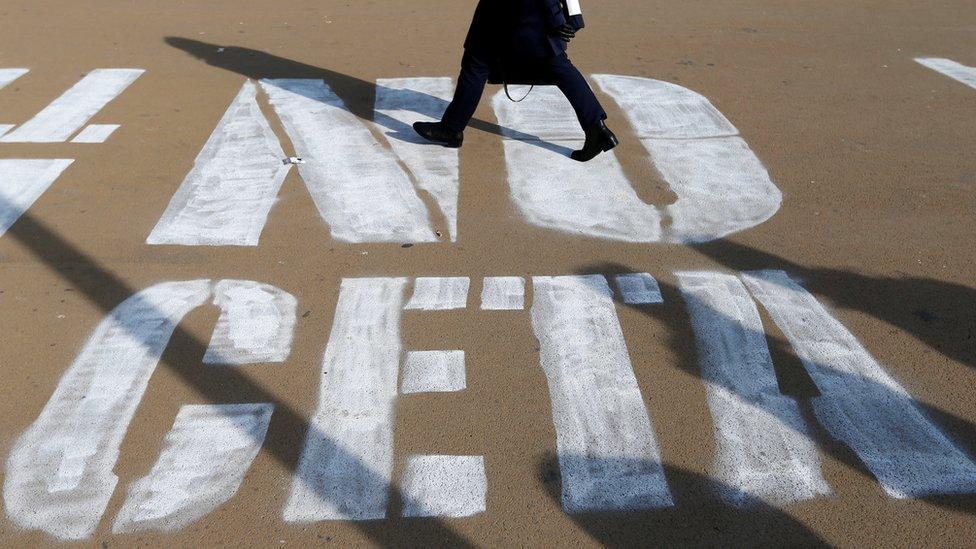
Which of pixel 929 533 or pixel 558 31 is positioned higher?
pixel 558 31

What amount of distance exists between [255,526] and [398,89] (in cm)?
534

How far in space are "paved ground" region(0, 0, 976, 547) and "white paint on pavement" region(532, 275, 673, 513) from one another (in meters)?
0.01

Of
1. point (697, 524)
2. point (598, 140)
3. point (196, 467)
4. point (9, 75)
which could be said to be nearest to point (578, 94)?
point (598, 140)

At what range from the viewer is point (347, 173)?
6.41 m

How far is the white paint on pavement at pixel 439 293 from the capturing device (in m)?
4.86

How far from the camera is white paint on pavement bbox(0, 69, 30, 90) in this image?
8.06 metres

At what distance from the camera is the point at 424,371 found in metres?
4.37

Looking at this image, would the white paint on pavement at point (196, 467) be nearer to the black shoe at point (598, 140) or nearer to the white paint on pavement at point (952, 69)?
the black shoe at point (598, 140)

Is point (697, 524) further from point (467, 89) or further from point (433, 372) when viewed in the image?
point (467, 89)

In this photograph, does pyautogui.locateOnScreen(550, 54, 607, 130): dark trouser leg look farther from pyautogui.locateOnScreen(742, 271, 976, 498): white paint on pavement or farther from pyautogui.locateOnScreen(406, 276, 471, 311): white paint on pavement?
pyautogui.locateOnScreen(742, 271, 976, 498): white paint on pavement

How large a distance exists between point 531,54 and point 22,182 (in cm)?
355

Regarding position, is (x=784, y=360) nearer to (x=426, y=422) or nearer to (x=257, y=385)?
(x=426, y=422)

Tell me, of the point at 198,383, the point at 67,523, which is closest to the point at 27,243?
the point at 198,383

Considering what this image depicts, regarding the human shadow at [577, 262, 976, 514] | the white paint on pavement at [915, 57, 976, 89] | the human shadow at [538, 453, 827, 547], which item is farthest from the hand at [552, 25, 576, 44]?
the white paint on pavement at [915, 57, 976, 89]
